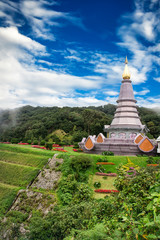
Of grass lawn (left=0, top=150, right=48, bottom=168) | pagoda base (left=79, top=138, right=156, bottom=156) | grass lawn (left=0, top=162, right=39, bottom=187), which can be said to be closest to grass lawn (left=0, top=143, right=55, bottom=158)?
grass lawn (left=0, top=150, right=48, bottom=168)

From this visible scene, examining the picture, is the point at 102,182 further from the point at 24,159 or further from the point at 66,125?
the point at 66,125

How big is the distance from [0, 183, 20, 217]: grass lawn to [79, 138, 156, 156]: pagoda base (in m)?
10.3

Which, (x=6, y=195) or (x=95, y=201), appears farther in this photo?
(x=6, y=195)

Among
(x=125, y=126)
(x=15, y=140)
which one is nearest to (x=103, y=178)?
(x=125, y=126)

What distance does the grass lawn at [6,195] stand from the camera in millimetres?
15344

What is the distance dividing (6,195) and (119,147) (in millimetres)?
13245

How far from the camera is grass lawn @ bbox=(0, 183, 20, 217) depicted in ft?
50.3

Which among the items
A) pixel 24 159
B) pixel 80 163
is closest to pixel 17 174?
pixel 24 159

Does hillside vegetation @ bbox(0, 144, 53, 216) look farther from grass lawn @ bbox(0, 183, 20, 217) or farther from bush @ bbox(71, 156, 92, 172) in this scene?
bush @ bbox(71, 156, 92, 172)

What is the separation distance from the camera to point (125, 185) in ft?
24.5

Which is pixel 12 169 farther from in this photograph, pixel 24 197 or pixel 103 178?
pixel 103 178

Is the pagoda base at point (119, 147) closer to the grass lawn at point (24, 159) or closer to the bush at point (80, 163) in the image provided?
the bush at point (80, 163)

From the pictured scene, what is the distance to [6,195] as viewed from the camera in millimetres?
16516

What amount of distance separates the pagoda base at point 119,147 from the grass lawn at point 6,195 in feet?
33.9
